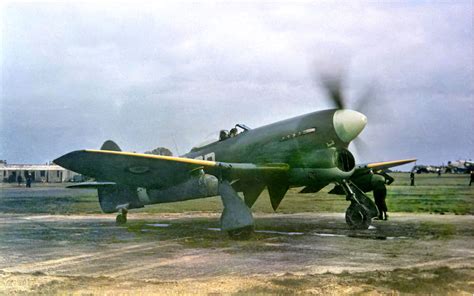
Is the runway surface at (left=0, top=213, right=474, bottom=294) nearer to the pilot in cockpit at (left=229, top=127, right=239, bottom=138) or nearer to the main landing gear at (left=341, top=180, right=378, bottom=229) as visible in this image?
the main landing gear at (left=341, top=180, right=378, bottom=229)

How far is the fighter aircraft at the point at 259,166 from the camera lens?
966 centimetres

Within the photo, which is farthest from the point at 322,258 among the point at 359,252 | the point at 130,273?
the point at 130,273

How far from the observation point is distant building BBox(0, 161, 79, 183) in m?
79.8


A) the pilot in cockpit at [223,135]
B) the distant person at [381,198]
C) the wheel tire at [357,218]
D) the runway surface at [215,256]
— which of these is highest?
the pilot in cockpit at [223,135]

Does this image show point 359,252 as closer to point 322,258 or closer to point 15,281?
point 322,258

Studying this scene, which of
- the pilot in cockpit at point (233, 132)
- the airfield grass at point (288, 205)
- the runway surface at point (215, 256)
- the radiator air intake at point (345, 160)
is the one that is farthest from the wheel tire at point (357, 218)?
Result: the airfield grass at point (288, 205)

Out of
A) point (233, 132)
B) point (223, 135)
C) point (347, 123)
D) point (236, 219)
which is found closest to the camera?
point (236, 219)

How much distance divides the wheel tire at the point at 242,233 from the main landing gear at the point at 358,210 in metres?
2.84

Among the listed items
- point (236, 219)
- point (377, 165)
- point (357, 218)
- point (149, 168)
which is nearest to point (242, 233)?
point (236, 219)

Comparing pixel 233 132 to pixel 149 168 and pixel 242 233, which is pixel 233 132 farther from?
pixel 242 233

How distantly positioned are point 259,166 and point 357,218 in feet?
8.99

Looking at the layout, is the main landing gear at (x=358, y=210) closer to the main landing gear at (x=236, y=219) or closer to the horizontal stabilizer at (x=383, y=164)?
the horizontal stabilizer at (x=383, y=164)

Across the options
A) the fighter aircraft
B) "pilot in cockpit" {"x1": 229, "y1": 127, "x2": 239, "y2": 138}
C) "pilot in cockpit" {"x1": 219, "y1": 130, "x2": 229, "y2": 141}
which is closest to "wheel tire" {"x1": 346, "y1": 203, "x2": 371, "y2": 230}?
the fighter aircraft

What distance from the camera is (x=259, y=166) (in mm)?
10695
